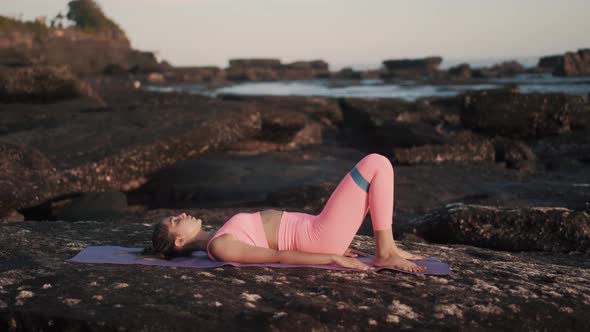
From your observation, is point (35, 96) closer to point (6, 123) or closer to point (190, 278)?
point (6, 123)

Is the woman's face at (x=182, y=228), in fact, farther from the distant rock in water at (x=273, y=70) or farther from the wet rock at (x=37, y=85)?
the distant rock in water at (x=273, y=70)

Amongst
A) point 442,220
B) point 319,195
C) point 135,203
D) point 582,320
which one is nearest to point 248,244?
point 582,320

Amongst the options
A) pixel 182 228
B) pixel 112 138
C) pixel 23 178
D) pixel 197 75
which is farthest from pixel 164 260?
pixel 197 75

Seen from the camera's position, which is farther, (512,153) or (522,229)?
(512,153)

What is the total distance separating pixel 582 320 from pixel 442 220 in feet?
9.76

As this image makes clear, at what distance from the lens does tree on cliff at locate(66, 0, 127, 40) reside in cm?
6550

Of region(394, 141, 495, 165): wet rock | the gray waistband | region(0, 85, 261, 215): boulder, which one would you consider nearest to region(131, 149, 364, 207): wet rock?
region(0, 85, 261, 215): boulder

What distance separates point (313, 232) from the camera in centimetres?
410

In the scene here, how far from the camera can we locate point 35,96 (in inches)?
540

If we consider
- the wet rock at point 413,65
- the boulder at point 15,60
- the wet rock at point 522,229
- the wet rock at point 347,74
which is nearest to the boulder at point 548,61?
the wet rock at point 413,65

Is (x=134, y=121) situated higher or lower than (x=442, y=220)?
higher

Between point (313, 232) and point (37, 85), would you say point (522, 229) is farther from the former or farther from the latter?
point (37, 85)

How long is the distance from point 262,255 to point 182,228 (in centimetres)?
61

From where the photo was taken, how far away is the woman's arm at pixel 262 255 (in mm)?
3865
